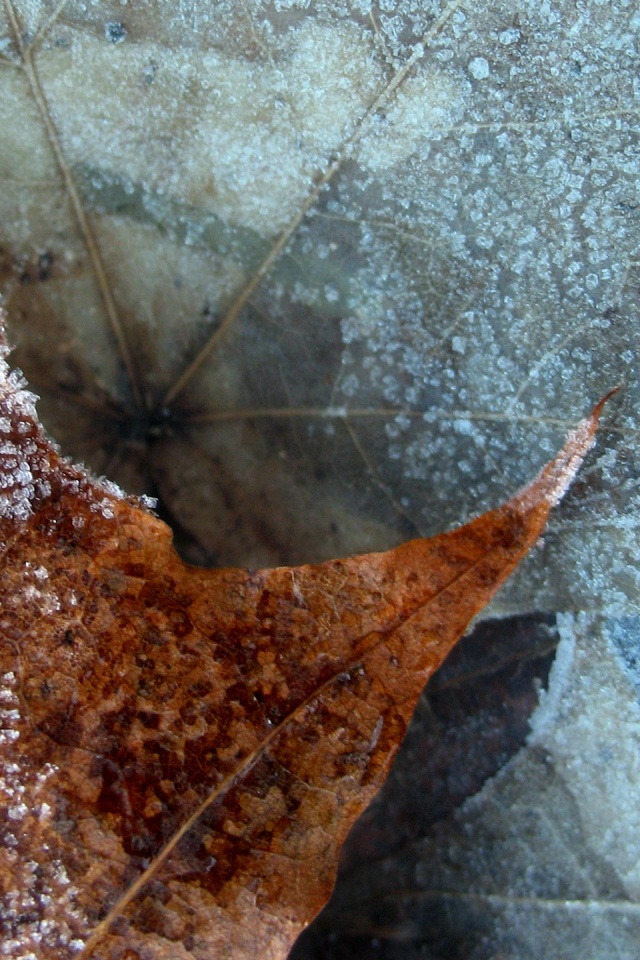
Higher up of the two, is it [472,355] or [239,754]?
[472,355]

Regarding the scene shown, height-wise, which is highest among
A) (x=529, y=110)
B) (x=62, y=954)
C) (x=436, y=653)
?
(x=529, y=110)

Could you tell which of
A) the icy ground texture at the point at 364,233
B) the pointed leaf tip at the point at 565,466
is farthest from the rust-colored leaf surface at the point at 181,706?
the icy ground texture at the point at 364,233

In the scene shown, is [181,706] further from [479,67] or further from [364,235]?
[479,67]

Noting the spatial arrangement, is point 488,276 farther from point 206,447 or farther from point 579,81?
point 206,447

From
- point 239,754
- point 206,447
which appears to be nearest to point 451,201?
point 206,447

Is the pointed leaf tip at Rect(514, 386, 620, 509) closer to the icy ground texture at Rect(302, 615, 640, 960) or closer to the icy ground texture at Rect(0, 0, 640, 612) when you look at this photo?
the icy ground texture at Rect(0, 0, 640, 612)

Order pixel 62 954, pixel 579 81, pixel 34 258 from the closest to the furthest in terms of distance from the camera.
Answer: pixel 62 954, pixel 579 81, pixel 34 258

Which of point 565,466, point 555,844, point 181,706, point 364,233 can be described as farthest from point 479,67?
point 555,844
